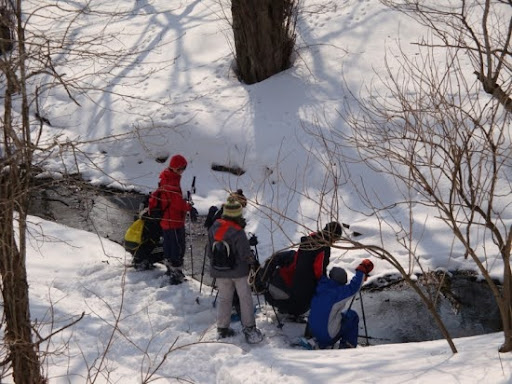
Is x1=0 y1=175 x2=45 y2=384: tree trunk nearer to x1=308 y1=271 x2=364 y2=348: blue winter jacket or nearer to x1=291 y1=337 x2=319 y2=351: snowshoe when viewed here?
x1=291 y1=337 x2=319 y2=351: snowshoe

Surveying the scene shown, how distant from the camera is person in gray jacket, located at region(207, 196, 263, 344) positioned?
7.26m

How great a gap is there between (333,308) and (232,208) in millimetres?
1451

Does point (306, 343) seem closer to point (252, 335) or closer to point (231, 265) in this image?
point (252, 335)

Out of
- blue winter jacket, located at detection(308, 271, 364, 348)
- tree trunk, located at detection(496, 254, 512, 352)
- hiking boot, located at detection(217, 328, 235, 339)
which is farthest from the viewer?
hiking boot, located at detection(217, 328, 235, 339)

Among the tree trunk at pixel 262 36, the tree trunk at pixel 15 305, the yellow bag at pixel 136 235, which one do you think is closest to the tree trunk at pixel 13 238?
the tree trunk at pixel 15 305

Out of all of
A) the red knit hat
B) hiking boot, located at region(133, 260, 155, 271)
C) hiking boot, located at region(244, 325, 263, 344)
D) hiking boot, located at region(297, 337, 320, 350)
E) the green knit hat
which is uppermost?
the red knit hat

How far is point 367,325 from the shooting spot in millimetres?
8273

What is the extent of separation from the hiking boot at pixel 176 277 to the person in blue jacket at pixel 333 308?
2.02 m

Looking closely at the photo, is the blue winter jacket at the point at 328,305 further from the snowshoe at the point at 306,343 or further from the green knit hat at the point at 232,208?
the green knit hat at the point at 232,208

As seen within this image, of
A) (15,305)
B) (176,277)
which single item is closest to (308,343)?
(176,277)

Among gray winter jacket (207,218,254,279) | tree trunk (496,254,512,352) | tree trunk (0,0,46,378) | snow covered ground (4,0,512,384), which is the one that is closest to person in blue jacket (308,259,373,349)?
snow covered ground (4,0,512,384)

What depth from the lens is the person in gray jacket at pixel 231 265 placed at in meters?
7.26

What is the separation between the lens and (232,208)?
7250 mm

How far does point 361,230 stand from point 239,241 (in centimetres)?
341
